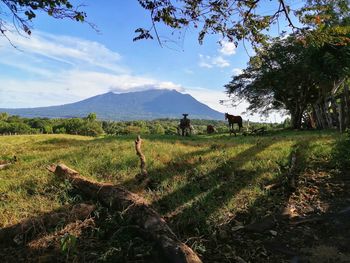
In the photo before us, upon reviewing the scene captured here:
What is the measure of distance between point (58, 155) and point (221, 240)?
23.1 ft

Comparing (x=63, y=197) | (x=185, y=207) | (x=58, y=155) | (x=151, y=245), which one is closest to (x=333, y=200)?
(x=185, y=207)

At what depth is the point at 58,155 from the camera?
11469 millimetres

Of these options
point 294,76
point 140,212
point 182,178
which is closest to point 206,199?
point 182,178

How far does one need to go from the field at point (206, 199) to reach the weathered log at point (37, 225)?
0.65ft

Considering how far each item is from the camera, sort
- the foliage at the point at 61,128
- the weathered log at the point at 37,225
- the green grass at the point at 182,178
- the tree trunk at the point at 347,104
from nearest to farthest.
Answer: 1. the weathered log at the point at 37,225
2. the green grass at the point at 182,178
3. the tree trunk at the point at 347,104
4. the foliage at the point at 61,128

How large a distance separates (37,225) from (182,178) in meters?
3.92

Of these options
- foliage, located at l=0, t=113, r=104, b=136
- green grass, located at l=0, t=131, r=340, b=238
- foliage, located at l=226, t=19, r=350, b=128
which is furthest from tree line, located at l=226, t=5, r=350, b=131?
foliage, located at l=0, t=113, r=104, b=136

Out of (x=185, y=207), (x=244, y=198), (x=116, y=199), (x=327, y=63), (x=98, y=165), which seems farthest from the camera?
(x=327, y=63)

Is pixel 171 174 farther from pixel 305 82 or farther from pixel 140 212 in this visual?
pixel 305 82

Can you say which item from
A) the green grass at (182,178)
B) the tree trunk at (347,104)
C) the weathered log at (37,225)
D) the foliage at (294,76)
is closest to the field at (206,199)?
the green grass at (182,178)

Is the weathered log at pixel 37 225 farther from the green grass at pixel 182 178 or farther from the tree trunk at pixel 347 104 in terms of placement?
the tree trunk at pixel 347 104

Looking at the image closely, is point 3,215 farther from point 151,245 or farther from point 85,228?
point 151,245

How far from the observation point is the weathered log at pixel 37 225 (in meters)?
5.82

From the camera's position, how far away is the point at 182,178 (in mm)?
9000
